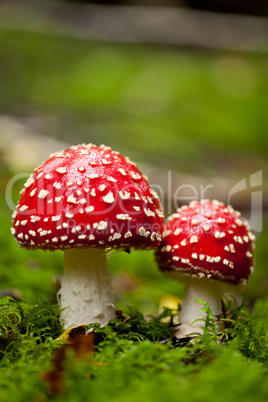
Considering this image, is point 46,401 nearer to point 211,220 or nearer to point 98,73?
point 211,220

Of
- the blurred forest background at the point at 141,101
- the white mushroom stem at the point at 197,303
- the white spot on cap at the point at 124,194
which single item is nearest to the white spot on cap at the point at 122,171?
the white spot on cap at the point at 124,194

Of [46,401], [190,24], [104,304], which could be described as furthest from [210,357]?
[190,24]

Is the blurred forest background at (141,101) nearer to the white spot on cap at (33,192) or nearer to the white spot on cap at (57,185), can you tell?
the white spot on cap at (33,192)

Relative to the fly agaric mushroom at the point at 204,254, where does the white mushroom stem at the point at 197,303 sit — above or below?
below

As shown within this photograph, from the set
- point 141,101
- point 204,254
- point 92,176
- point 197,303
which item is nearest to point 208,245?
point 204,254

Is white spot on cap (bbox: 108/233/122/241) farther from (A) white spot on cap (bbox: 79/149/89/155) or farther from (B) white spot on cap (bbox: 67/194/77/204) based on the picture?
(A) white spot on cap (bbox: 79/149/89/155)

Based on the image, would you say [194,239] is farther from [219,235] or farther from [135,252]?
[135,252]
